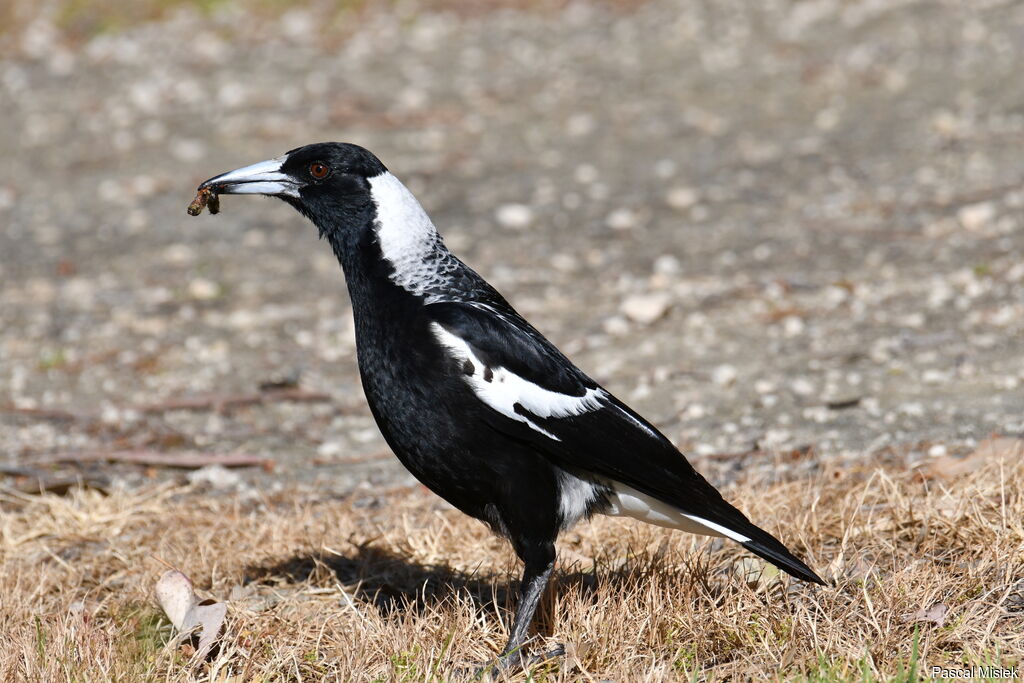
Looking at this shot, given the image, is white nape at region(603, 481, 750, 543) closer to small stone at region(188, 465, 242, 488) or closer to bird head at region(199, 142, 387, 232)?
bird head at region(199, 142, 387, 232)

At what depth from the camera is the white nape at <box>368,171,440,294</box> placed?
10.7 ft

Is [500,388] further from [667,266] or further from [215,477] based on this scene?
[667,266]

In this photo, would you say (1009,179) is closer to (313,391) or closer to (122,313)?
(313,391)

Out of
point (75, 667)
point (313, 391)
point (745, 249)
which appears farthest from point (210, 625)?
point (745, 249)

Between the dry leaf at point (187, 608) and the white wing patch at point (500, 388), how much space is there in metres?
0.89

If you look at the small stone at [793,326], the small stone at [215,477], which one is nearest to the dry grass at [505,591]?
the small stone at [215,477]

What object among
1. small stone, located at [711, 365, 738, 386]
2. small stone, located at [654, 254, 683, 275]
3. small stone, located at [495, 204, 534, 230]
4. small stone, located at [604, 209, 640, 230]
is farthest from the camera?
small stone, located at [495, 204, 534, 230]

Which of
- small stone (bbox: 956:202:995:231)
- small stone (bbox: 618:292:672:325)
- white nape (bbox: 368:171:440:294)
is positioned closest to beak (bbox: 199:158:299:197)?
white nape (bbox: 368:171:440:294)

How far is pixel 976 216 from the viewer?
685 centimetres

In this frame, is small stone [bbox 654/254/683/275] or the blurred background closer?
the blurred background

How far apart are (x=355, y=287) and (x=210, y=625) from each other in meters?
0.93

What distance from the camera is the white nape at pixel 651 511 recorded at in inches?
124

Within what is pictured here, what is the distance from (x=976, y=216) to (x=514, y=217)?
2731 millimetres

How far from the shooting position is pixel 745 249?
7.11 m
